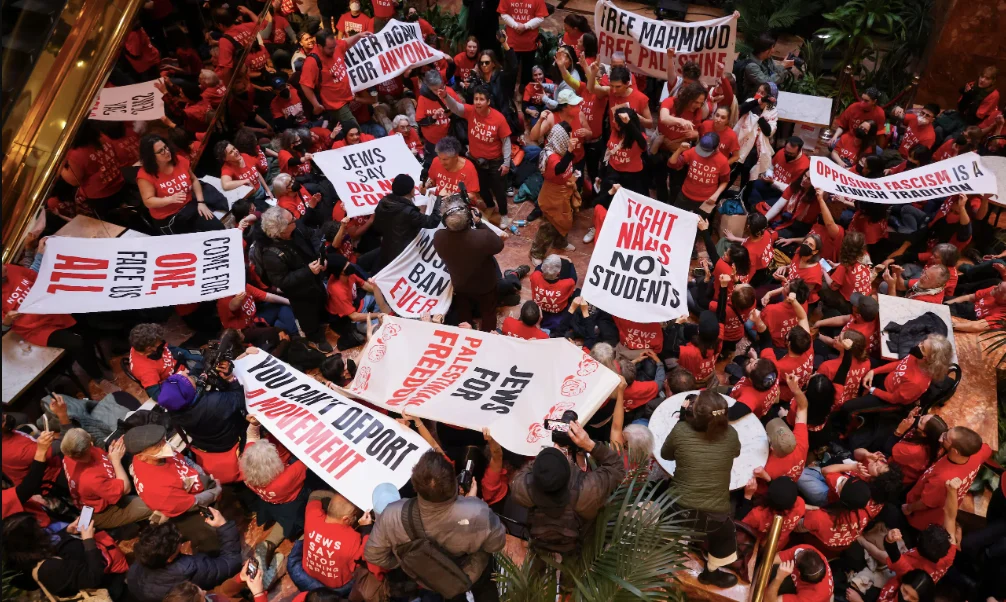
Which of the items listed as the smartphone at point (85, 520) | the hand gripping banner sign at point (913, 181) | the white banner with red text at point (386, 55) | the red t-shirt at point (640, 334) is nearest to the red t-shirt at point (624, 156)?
the hand gripping banner sign at point (913, 181)

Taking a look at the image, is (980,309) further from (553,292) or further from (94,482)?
(94,482)

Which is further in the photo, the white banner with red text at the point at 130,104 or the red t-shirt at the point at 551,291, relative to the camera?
the white banner with red text at the point at 130,104

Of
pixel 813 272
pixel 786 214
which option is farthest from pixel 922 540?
pixel 786 214

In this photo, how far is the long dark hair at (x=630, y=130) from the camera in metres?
8.07

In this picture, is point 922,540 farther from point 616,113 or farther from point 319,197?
point 319,197

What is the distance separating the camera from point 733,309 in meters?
6.88

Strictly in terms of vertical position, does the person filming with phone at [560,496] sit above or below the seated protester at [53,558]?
above

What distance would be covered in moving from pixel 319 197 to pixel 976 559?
7207mm

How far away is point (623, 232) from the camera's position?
7160mm

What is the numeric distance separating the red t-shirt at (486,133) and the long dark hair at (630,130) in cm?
138

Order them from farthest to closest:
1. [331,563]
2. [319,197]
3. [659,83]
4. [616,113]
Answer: [659,83] < [319,197] < [616,113] < [331,563]

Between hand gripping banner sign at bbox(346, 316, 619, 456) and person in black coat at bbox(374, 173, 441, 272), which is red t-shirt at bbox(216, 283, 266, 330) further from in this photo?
hand gripping banner sign at bbox(346, 316, 619, 456)

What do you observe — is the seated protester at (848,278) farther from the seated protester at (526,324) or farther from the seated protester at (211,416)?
the seated protester at (211,416)

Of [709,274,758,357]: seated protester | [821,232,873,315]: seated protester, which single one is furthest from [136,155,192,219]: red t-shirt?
[821,232,873,315]: seated protester
